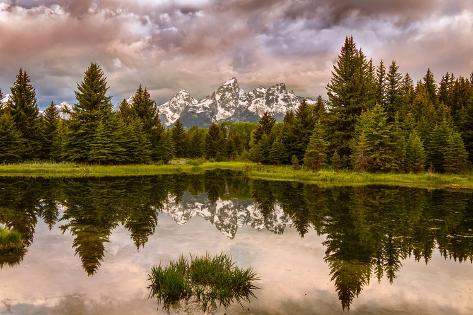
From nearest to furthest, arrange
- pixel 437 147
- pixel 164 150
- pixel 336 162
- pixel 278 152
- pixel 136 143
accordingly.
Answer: pixel 437 147, pixel 336 162, pixel 136 143, pixel 278 152, pixel 164 150

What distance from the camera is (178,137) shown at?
96438 mm

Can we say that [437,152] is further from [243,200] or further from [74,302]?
[74,302]

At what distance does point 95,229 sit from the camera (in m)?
19.4

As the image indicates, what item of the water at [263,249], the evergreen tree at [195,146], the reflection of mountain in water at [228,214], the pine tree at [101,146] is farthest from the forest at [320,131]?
the evergreen tree at [195,146]

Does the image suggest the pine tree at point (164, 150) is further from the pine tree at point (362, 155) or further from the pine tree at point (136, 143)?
the pine tree at point (362, 155)

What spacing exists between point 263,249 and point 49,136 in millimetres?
59765

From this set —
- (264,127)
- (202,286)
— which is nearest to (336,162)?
(264,127)

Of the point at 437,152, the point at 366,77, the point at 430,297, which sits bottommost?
the point at 430,297

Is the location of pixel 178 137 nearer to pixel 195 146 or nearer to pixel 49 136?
pixel 195 146

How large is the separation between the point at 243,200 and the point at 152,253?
17234 millimetres

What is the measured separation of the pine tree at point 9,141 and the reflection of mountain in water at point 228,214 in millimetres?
38392

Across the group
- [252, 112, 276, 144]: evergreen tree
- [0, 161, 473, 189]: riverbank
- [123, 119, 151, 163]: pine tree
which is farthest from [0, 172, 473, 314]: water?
[252, 112, 276, 144]: evergreen tree

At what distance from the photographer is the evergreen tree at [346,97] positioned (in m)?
57.8

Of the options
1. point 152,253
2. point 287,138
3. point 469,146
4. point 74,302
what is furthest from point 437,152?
point 74,302
